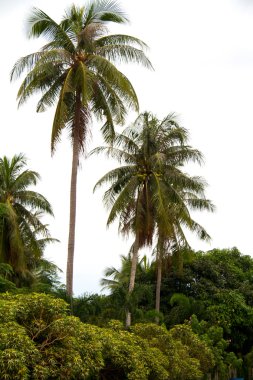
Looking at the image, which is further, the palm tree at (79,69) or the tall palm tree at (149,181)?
the tall palm tree at (149,181)

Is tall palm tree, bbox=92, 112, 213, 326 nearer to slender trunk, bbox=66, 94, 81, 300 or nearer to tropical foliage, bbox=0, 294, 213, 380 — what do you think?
slender trunk, bbox=66, 94, 81, 300

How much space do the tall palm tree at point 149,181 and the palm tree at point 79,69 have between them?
6075 mm

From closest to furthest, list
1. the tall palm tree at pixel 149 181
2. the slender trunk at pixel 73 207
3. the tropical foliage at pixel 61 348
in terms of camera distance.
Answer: the tropical foliage at pixel 61 348 < the slender trunk at pixel 73 207 < the tall palm tree at pixel 149 181

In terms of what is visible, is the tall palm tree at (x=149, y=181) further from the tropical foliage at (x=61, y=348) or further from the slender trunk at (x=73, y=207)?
the tropical foliage at (x=61, y=348)

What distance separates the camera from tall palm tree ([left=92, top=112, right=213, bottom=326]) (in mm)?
31859

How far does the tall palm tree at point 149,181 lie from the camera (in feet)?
105

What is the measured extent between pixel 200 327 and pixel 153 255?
5.93m

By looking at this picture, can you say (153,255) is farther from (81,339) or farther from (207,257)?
(81,339)

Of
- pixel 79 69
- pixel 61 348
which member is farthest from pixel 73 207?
pixel 61 348

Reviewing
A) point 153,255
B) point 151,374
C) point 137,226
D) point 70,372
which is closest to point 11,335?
point 70,372

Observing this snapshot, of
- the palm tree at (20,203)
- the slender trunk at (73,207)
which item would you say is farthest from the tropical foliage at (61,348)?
the palm tree at (20,203)

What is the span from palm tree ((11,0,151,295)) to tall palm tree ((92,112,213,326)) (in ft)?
19.9

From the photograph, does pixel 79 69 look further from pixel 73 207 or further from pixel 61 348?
pixel 61 348

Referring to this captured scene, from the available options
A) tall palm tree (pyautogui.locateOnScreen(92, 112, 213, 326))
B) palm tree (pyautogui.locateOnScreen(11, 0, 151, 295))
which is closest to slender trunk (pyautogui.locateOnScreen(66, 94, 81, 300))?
palm tree (pyautogui.locateOnScreen(11, 0, 151, 295))
